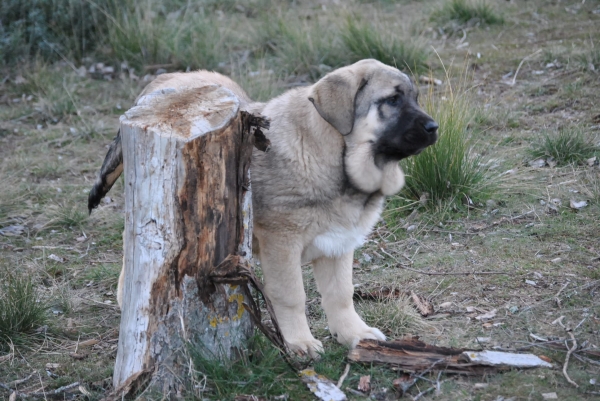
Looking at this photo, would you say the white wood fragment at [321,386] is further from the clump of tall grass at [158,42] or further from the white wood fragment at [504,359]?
the clump of tall grass at [158,42]

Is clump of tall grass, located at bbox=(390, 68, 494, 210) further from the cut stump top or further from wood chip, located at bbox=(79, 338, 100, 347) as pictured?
wood chip, located at bbox=(79, 338, 100, 347)

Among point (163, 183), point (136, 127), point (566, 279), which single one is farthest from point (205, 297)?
point (566, 279)

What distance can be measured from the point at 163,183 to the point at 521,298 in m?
2.43

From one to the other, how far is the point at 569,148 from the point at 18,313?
4749 millimetres

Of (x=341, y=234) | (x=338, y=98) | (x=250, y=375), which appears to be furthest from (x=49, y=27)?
(x=250, y=375)

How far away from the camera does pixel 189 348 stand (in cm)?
345

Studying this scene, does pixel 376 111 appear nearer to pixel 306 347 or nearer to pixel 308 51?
pixel 306 347

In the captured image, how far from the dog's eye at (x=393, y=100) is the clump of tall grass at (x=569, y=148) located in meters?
2.80

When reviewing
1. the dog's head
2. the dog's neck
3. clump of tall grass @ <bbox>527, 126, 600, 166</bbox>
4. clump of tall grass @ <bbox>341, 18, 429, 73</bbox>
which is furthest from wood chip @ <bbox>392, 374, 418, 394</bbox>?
clump of tall grass @ <bbox>341, 18, 429, 73</bbox>

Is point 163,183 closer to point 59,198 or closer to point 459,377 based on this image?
point 459,377

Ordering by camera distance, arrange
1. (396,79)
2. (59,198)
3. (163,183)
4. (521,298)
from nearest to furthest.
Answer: (163,183)
(396,79)
(521,298)
(59,198)

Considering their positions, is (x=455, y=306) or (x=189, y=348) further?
(x=455, y=306)

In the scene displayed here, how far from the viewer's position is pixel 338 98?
4102mm

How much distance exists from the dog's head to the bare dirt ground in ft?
3.48
